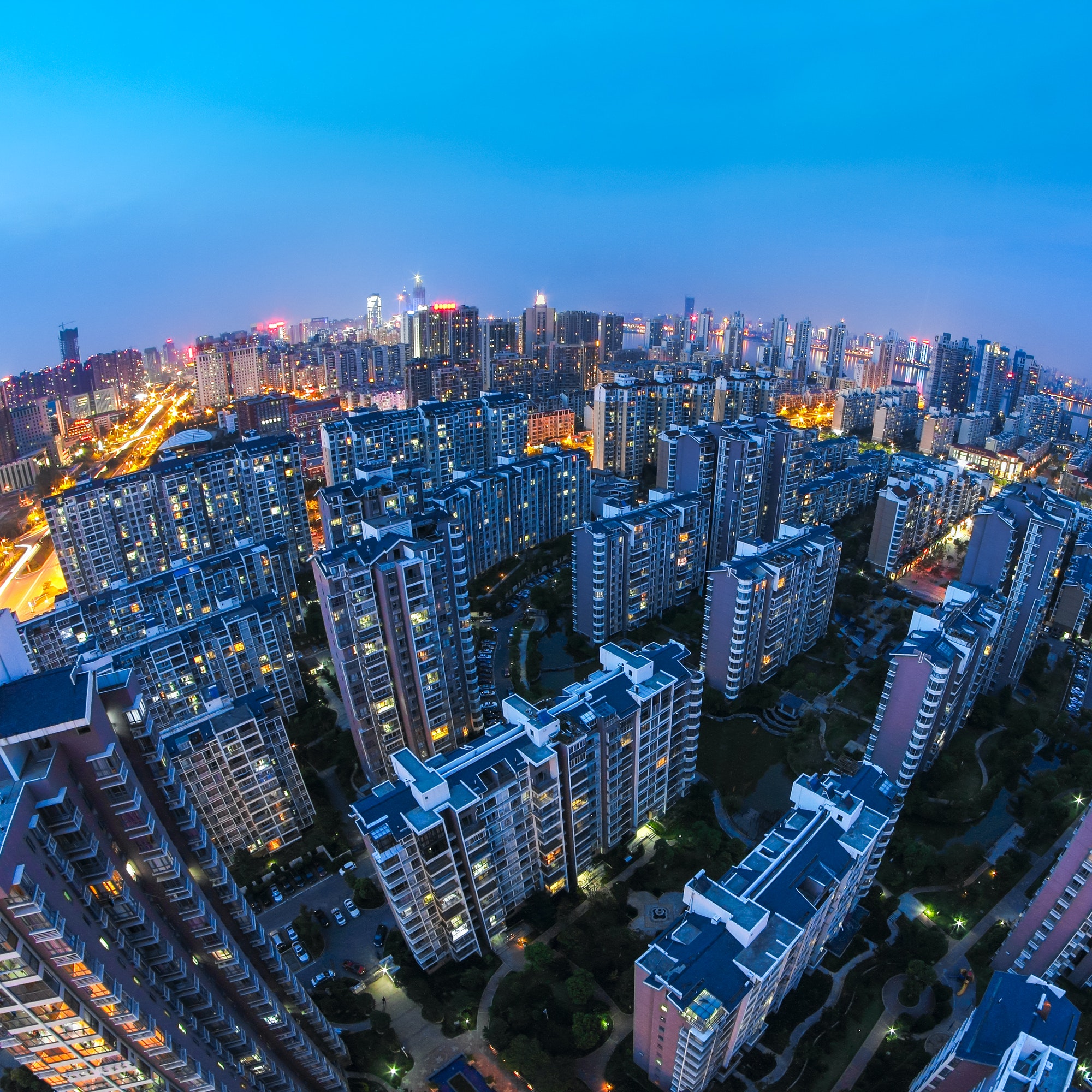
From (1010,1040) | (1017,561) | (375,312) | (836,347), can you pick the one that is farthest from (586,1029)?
(375,312)

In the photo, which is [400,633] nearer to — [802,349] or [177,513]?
[177,513]

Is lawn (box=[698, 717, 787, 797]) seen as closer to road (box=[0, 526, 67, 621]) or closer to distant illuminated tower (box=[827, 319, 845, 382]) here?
road (box=[0, 526, 67, 621])

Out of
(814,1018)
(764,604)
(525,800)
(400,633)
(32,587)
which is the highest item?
(400,633)

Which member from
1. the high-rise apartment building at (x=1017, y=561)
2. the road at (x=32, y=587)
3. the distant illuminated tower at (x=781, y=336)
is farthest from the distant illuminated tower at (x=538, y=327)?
the high-rise apartment building at (x=1017, y=561)

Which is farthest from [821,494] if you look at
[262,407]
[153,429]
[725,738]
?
[153,429]

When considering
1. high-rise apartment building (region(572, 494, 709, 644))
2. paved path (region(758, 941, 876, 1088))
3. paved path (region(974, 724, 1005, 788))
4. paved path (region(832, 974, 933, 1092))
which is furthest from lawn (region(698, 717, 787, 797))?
high-rise apartment building (region(572, 494, 709, 644))

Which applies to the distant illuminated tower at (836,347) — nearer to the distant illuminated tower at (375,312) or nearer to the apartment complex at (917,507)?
the apartment complex at (917,507)
